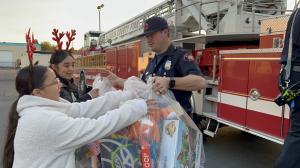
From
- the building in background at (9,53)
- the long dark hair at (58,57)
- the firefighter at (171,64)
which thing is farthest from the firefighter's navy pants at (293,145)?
the building in background at (9,53)

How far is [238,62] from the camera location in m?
4.51

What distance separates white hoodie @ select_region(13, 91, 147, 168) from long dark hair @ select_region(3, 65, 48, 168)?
77 millimetres

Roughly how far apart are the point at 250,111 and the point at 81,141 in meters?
3.00

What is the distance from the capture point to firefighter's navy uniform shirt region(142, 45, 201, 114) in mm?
2367

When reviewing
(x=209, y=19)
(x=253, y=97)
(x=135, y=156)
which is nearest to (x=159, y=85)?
(x=135, y=156)

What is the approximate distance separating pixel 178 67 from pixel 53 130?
1.08 m

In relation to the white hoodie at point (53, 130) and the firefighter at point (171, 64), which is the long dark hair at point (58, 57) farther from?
the white hoodie at point (53, 130)

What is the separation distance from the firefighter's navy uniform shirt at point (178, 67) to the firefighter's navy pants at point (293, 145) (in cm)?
79

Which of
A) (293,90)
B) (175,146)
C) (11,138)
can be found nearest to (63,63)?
(11,138)

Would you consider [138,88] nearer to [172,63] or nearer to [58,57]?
[172,63]

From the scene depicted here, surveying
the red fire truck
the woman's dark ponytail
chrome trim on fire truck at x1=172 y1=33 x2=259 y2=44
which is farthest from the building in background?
the woman's dark ponytail

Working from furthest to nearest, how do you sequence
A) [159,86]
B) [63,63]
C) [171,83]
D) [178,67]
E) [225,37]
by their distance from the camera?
[225,37], [63,63], [178,67], [171,83], [159,86]

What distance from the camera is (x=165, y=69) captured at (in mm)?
2457

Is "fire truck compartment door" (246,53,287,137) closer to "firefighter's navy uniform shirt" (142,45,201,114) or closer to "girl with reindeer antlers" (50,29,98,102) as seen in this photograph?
"firefighter's navy uniform shirt" (142,45,201,114)
